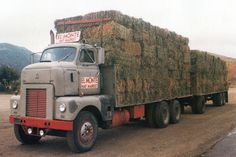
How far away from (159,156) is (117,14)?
5.31 metres

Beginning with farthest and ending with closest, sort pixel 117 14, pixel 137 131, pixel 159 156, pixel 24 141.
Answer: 1. pixel 137 131
2. pixel 117 14
3. pixel 24 141
4. pixel 159 156

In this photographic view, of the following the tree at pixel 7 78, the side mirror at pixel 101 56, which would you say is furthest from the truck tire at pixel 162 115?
the tree at pixel 7 78

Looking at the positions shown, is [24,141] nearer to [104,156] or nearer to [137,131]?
[104,156]

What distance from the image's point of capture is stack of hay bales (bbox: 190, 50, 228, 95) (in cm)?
2000

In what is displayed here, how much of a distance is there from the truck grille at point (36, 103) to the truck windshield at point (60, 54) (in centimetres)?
123

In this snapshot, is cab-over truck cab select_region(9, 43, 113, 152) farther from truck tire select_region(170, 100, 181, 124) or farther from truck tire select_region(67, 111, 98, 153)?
truck tire select_region(170, 100, 181, 124)

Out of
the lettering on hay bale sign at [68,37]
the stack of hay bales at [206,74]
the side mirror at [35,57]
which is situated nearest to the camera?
the side mirror at [35,57]

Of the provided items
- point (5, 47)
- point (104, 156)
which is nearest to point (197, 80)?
point (104, 156)

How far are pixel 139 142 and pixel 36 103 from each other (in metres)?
3.43

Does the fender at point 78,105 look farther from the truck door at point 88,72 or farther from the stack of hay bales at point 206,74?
the stack of hay bales at point 206,74

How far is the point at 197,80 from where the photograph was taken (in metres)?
19.8

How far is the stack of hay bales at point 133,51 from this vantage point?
12.1m

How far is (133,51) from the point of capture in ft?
43.0

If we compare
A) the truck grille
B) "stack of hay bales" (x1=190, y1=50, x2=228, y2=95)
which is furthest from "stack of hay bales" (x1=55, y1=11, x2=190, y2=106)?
"stack of hay bales" (x1=190, y1=50, x2=228, y2=95)
